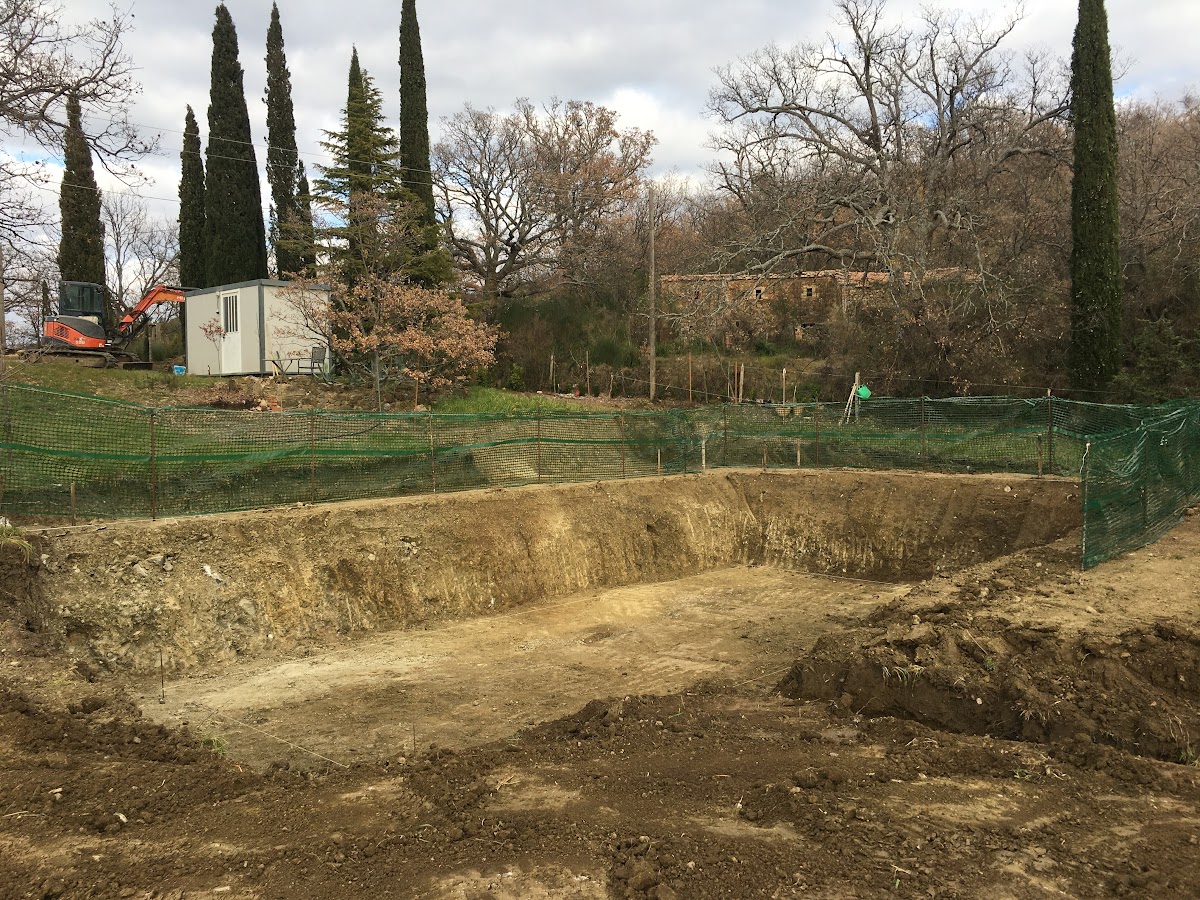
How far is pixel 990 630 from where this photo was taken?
8.59 meters

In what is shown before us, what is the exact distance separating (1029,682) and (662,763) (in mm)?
3583

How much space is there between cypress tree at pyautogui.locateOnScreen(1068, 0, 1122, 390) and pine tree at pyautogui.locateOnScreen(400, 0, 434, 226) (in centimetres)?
2251

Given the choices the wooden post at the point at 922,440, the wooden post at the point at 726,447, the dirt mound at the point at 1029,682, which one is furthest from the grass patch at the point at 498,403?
the dirt mound at the point at 1029,682

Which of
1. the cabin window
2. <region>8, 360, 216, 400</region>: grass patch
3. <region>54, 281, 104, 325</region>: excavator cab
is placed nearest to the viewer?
<region>8, 360, 216, 400</region>: grass patch

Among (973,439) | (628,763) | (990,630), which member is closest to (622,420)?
(973,439)

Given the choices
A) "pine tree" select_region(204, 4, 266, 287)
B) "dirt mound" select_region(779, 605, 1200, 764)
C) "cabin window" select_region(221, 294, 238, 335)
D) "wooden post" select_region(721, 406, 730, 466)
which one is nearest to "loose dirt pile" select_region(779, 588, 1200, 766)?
"dirt mound" select_region(779, 605, 1200, 764)

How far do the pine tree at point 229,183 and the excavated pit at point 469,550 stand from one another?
23.4 meters

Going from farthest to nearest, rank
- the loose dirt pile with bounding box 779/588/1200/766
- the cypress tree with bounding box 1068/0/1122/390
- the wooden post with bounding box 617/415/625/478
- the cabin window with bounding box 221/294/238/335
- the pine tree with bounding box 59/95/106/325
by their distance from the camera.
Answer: the pine tree with bounding box 59/95/106/325 < the cabin window with bounding box 221/294/238/335 < the cypress tree with bounding box 1068/0/1122/390 < the wooden post with bounding box 617/415/625/478 < the loose dirt pile with bounding box 779/588/1200/766

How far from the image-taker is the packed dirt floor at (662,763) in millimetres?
4695

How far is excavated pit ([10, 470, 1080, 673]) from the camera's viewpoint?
10.7 meters

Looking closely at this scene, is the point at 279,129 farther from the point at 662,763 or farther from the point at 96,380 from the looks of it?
the point at 662,763

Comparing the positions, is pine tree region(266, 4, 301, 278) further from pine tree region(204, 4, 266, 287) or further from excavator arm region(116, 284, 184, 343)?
excavator arm region(116, 284, 184, 343)

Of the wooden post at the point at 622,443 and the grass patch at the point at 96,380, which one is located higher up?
the grass patch at the point at 96,380

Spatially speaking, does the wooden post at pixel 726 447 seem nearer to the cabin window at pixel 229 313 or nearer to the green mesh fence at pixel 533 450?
the green mesh fence at pixel 533 450
